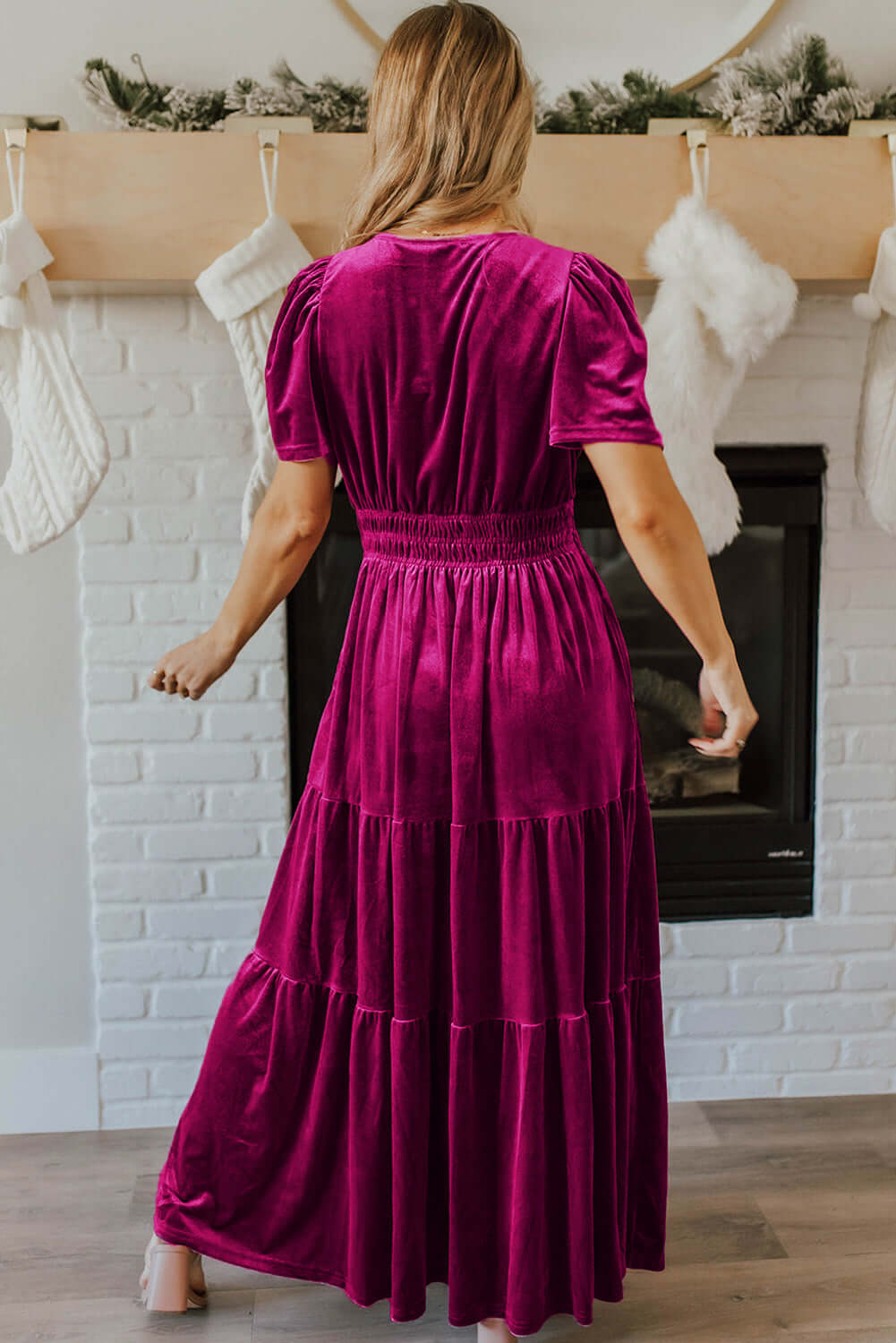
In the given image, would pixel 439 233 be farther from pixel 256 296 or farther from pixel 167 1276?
pixel 167 1276

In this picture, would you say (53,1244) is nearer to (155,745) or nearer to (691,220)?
(155,745)

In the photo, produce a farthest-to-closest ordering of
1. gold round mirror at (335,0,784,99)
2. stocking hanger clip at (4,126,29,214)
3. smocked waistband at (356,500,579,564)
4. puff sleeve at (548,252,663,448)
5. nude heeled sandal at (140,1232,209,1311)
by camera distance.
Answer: gold round mirror at (335,0,784,99) → stocking hanger clip at (4,126,29,214) → nude heeled sandal at (140,1232,209,1311) → smocked waistband at (356,500,579,564) → puff sleeve at (548,252,663,448)

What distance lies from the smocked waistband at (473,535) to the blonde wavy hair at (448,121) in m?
0.30

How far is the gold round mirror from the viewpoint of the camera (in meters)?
1.90

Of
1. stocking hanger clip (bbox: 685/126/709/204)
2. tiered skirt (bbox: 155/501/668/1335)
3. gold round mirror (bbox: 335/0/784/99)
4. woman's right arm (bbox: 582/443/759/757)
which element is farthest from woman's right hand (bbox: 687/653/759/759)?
gold round mirror (bbox: 335/0/784/99)

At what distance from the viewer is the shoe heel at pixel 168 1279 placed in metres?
1.54

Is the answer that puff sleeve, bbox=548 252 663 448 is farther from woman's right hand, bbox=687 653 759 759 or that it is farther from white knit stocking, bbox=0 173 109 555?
white knit stocking, bbox=0 173 109 555

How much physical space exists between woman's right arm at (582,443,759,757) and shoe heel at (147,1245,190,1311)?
0.91 meters

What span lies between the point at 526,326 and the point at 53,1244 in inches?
55.1

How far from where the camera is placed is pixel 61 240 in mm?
1672

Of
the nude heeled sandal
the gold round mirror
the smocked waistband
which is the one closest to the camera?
the smocked waistband

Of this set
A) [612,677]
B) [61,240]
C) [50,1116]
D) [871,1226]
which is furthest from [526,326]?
[50,1116]

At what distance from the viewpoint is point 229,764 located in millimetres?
2004

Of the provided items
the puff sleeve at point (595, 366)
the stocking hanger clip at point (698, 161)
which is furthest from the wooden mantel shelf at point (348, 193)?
the puff sleeve at point (595, 366)
